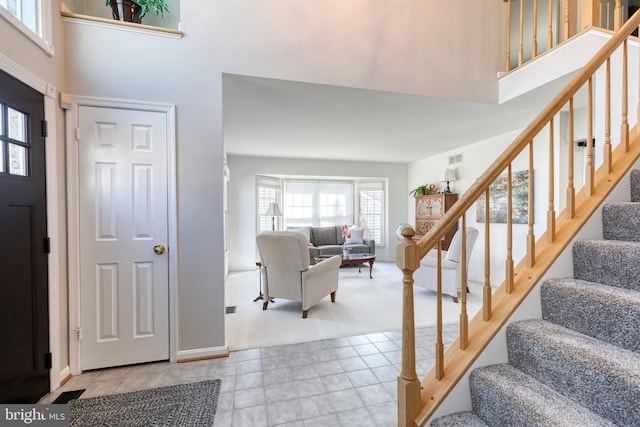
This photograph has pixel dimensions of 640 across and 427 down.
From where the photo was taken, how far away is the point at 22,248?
1676 millimetres

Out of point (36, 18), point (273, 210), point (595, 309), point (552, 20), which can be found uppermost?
point (552, 20)

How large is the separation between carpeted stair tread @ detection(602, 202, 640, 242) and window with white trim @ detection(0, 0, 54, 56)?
11.5 feet

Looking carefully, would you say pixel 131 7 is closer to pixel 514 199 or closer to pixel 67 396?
pixel 67 396

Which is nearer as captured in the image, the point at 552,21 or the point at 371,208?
the point at 552,21

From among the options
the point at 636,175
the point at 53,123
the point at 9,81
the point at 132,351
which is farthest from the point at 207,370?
the point at 636,175

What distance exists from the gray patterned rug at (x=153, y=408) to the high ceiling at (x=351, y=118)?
2.48 meters

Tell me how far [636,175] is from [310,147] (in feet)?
14.1

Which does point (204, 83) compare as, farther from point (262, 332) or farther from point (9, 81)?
point (262, 332)

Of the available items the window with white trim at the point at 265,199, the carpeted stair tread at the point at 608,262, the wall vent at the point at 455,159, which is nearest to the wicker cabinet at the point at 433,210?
the wall vent at the point at 455,159

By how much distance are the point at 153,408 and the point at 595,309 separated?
2.42 metres

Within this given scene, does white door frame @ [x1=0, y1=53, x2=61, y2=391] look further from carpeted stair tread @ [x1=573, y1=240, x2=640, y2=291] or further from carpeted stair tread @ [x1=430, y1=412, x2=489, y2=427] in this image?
carpeted stair tread @ [x1=573, y1=240, x2=640, y2=291]

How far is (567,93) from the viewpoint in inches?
56.9

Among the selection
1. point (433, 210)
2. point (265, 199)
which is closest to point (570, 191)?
point (433, 210)

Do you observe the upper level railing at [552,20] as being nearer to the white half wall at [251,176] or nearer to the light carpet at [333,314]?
the light carpet at [333,314]
